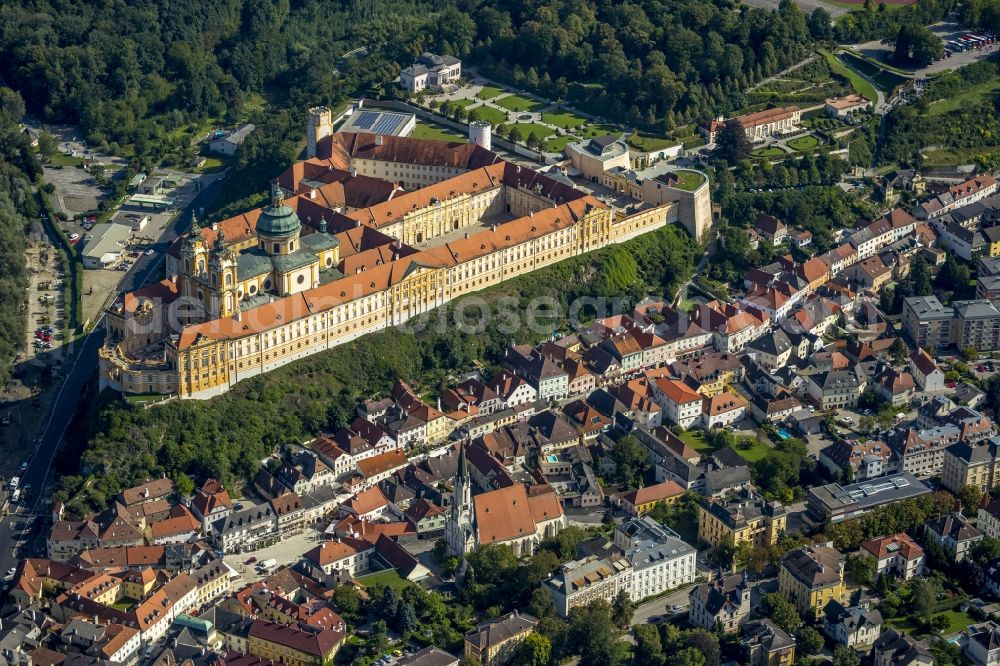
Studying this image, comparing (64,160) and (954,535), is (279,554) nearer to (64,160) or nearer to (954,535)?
(954,535)

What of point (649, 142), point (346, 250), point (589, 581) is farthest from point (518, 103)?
point (589, 581)

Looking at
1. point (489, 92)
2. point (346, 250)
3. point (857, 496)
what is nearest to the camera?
point (857, 496)

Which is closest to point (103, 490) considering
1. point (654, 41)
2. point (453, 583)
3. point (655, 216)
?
point (453, 583)

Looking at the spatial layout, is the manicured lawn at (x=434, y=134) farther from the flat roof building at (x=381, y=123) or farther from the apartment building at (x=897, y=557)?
the apartment building at (x=897, y=557)

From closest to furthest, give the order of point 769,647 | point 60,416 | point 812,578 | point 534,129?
point 769,647 → point 812,578 → point 60,416 → point 534,129

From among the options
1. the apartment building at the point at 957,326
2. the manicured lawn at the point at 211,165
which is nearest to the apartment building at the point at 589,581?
the apartment building at the point at 957,326

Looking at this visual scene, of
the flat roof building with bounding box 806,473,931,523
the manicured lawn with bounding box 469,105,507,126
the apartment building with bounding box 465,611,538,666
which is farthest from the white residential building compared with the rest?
the manicured lawn with bounding box 469,105,507,126

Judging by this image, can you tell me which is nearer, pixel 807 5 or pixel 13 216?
pixel 13 216
